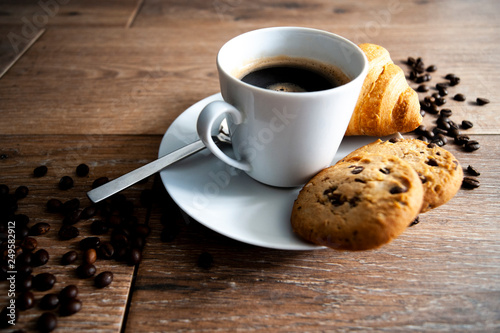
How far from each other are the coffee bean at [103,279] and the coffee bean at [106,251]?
7cm

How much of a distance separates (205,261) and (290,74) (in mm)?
700

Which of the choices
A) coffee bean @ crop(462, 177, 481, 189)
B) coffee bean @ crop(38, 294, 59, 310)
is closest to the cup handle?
coffee bean @ crop(38, 294, 59, 310)

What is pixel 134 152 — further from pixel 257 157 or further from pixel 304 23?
pixel 304 23

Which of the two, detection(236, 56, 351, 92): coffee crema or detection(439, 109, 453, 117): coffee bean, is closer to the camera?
detection(236, 56, 351, 92): coffee crema

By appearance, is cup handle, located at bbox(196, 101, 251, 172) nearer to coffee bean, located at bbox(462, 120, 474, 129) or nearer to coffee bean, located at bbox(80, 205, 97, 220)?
coffee bean, located at bbox(80, 205, 97, 220)

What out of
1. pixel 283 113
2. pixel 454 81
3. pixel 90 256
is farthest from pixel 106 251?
pixel 454 81

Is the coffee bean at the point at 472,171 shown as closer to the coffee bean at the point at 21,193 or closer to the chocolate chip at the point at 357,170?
the chocolate chip at the point at 357,170

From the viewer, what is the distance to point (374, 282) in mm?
968

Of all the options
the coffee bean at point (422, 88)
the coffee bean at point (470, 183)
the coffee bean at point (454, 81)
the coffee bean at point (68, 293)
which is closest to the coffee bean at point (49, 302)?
the coffee bean at point (68, 293)

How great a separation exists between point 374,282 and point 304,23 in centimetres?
188

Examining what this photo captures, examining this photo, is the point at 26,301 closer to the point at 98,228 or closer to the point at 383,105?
the point at 98,228

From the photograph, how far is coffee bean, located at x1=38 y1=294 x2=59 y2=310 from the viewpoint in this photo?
912 millimetres

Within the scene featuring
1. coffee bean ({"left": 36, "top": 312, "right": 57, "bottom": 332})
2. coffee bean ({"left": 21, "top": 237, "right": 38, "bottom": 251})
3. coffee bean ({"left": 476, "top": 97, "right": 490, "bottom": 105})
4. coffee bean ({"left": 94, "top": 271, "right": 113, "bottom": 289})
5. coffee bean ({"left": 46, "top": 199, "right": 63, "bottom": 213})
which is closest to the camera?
coffee bean ({"left": 36, "top": 312, "right": 57, "bottom": 332})

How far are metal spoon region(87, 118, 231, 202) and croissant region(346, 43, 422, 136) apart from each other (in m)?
0.54
